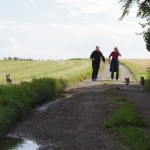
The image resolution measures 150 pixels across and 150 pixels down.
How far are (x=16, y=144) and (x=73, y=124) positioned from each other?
2.30 m

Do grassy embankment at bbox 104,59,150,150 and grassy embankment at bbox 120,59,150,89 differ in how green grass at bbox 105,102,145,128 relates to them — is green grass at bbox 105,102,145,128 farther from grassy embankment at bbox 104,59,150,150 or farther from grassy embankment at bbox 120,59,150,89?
grassy embankment at bbox 120,59,150,89

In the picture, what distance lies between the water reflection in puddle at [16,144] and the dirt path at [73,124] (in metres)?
Answer: 0.22

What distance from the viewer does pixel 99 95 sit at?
21172 millimetres

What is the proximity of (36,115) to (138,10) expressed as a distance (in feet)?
54.4

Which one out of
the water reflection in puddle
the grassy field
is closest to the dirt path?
the water reflection in puddle

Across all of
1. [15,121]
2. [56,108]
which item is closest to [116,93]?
[56,108]

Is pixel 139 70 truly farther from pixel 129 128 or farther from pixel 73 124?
pixel 129 128

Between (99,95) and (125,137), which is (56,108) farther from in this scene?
(125,137)

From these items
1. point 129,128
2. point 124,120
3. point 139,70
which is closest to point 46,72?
point 139,70

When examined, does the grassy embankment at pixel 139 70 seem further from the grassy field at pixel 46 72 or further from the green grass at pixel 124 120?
the green grass at pixel 124 120

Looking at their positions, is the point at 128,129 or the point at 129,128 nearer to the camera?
the point at 128,129

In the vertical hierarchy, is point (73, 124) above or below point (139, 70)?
above

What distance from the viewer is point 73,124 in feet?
47.2

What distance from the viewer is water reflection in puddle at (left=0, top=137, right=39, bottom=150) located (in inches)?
477
